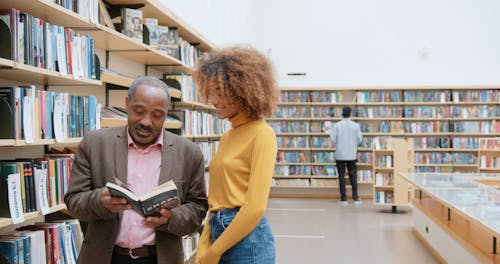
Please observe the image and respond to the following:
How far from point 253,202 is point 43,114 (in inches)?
48.4

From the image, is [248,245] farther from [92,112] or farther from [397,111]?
[397,111]

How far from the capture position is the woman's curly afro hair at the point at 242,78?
1.82 m

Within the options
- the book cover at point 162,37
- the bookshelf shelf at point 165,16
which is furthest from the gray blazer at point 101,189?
the book cover at point 162,37

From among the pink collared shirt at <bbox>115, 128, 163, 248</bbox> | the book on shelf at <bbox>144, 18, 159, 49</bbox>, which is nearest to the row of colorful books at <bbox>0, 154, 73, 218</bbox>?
the pink collared shirt at <bbox>115, 128, 163, 248</bbox>

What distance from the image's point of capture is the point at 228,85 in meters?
1.83

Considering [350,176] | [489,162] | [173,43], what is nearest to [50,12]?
[173,43]

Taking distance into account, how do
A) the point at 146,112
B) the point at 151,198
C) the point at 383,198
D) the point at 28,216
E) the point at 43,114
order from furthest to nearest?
the point at 383,198 → the point at 43,114 → the point at 28,216 → the point at 146,112 → the point at 151,198

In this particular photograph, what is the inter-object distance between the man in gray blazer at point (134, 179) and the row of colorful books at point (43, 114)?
52 cm

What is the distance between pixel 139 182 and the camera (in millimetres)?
1825

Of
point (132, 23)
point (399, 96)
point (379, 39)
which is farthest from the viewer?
point (379, 39)

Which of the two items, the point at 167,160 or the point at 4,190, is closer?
the point at 167,160

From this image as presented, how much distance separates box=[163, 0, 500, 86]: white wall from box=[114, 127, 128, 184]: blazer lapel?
27.4 feet

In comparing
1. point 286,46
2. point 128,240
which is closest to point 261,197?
point 128,240

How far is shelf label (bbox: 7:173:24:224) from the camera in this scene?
210 centimetres
